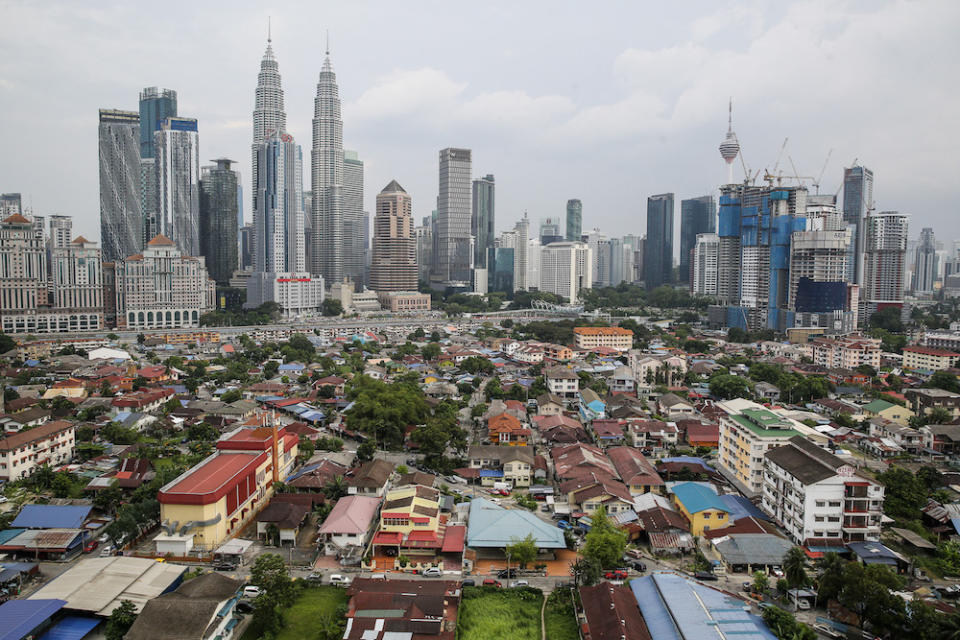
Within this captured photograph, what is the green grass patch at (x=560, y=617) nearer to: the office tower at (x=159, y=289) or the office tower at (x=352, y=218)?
the office tower at (x=159, y=289)

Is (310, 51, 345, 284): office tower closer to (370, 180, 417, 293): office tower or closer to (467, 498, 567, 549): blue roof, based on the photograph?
(370, 180, 417, 293): office tower

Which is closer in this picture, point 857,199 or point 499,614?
point 499,614

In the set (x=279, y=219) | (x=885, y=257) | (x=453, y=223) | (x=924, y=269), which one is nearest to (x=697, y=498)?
(x=885, y=257)

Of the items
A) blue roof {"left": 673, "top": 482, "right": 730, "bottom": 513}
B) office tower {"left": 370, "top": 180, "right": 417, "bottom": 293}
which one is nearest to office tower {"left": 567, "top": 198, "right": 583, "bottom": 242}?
office tower {"left": 370, "top": 180, "right": 417, "bottom": 293}

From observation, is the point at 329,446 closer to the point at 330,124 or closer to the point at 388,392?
the point at 388,392

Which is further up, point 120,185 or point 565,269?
point 120,185

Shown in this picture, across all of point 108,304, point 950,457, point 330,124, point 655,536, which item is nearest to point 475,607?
point 655,536

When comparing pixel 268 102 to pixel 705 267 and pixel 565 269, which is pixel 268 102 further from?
pixel 705 267

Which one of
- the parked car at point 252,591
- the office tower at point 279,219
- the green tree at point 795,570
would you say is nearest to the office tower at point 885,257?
the office tower at point 279,219
